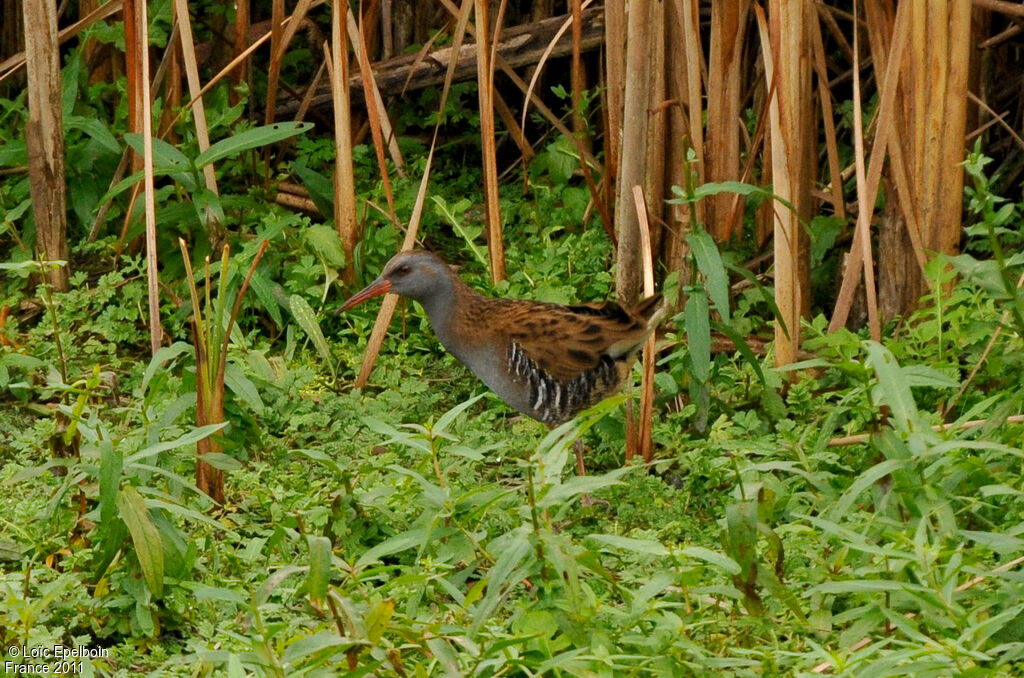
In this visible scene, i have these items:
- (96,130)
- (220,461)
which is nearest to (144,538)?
(220,461)

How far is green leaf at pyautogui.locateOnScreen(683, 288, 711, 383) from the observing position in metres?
4.87

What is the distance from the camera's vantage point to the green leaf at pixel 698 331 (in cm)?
487

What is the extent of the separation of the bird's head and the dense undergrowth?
0.36m

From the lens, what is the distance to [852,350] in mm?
5055

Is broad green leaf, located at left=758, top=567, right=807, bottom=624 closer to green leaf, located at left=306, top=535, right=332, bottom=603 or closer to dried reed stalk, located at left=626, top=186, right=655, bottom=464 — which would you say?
green leaf, located at left=306, top=535, right=332, bottom=603

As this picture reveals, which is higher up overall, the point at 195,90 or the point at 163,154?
the point at 195,90

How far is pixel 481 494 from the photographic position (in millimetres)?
4434

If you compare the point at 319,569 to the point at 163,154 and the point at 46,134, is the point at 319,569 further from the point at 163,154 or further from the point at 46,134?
the point at 46,134

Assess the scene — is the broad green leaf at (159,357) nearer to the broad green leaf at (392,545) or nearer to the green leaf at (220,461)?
the green leaf at (220,461)

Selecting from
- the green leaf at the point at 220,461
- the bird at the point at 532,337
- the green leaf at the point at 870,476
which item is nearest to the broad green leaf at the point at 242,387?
the green leaf at the point at 220,461

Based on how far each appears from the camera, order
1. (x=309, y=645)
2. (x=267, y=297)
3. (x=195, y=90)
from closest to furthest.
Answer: (x=309, y=645) < (x=195, y=90) < (x=267, y=297)

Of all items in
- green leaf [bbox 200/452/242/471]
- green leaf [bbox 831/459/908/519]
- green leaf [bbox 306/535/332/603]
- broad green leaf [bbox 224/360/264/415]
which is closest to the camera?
green leaf [bbox 306/535/332/603]

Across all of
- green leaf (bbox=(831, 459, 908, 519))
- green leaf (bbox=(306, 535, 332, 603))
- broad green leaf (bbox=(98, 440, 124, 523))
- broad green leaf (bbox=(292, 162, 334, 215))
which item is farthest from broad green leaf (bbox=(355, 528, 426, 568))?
broad green leaf (bbox=(292, 162, 334, 215))

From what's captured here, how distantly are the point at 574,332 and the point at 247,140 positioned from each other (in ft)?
5.56
